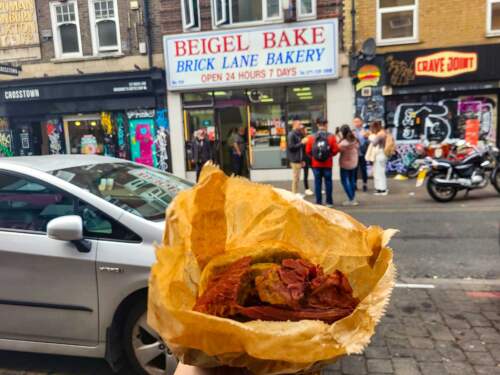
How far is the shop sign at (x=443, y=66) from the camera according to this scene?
12305 millimetres

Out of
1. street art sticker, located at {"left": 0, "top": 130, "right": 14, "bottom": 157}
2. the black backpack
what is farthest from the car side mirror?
street art sticker, located at {"left": 0, "top": 130, "right": 14, "bottom": 157}

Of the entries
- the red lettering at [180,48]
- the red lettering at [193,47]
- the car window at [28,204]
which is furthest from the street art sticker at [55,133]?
the car window at [28,204]

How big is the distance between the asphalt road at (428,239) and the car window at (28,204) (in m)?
1.13

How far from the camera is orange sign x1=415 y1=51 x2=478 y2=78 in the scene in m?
12.4

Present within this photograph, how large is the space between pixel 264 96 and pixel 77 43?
A: 6.53 m

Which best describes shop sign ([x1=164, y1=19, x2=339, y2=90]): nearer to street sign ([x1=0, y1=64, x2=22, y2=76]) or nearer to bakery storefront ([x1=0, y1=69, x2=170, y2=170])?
bakery storefront ([x1=0, y1=69, x2=170, y2=170])

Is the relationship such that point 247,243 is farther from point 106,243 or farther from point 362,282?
point 106,243

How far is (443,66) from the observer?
493 inches

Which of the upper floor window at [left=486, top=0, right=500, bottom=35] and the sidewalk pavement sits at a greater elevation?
the upper floor window at [left=486, top=0, right=500, bottom=35]

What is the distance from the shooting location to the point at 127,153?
48.3 ft

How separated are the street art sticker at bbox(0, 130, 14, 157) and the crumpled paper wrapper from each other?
1651 cm

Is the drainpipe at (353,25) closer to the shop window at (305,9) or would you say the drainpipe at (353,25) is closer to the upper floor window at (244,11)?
the shop window at (305,9)

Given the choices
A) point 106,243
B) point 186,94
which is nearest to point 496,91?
point 186,94

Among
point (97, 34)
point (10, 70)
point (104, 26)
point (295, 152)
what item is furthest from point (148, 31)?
point (295, 152)
